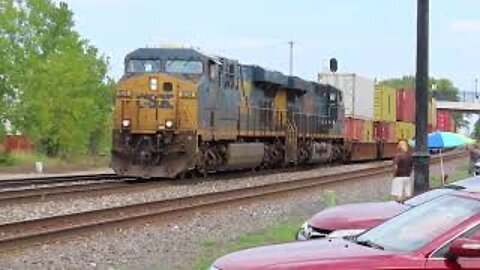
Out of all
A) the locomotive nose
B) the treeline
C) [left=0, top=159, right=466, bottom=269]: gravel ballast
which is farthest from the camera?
the treeline

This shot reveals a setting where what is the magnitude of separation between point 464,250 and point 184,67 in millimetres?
22602

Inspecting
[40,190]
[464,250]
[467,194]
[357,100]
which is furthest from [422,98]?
[357,100]

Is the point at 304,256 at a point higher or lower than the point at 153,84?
lower

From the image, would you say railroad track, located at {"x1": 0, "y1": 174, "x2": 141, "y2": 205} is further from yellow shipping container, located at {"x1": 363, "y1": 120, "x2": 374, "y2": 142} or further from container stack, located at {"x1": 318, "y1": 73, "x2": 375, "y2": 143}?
yellow shipping container, located at {"x1": 363, "y1": 120, "x2": 374, "y2": 142}

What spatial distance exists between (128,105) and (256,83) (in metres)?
6.63

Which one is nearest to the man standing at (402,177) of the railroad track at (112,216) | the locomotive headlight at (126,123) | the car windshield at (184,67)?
the railroad track at (112,216)

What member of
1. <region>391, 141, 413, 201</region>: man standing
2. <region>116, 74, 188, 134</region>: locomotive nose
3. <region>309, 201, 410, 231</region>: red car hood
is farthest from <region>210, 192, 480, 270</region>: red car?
<region>116, 74, 188, 134</region>: locomotive nose

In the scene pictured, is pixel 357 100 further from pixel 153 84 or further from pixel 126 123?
pixel 126 123

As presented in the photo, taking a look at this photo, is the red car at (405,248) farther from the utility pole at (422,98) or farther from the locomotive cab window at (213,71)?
the locomotive cab window at (213,71)

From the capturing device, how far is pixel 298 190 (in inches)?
951

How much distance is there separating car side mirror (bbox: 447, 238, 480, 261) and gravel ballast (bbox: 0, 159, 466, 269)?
613 cm

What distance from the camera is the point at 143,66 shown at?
28172 millimetres

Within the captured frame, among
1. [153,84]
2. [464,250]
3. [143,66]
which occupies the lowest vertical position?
[464,250]

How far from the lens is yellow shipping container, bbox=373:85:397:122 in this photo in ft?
158
